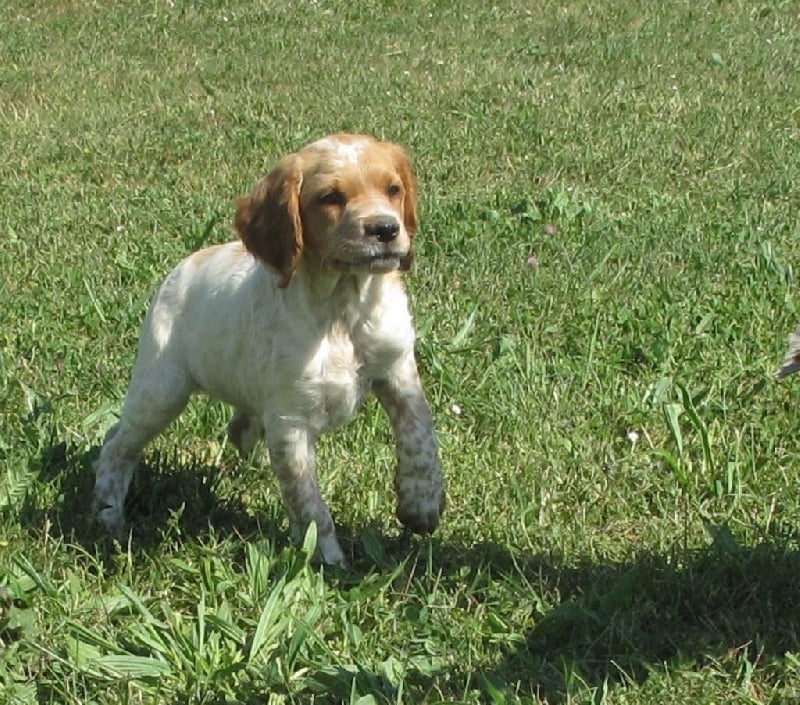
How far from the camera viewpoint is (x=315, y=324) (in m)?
3.68

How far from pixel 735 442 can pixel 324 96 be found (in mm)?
6402

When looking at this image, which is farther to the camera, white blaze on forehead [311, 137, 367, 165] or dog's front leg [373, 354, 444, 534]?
dog's front leg [373, 354, 444, 534]

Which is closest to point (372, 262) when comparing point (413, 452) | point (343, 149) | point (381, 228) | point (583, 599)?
point (381, 228)

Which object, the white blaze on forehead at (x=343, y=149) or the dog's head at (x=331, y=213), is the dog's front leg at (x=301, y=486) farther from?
the white blaze on forehead at (x=343, y=149)

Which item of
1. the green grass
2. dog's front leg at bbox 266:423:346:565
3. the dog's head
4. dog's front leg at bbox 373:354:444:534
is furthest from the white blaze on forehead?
the green grass

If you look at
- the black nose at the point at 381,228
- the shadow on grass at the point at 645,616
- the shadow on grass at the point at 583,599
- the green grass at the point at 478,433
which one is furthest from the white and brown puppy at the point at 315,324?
the shadow on grass at the point at 645,616

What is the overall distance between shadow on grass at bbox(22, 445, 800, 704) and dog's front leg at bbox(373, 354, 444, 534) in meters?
0.10

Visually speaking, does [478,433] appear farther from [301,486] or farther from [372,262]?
[372,262]

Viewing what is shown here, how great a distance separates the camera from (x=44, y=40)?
41.3 feet

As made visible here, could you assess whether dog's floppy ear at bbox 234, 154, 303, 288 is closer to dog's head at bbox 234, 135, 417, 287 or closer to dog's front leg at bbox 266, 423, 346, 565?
dog's head at bbox 234, 135, 417, 287

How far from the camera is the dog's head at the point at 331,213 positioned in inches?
138

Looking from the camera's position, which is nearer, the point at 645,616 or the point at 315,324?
the point at 645,616

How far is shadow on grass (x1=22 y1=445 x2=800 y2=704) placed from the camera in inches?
126

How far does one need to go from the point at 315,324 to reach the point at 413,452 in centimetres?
50
